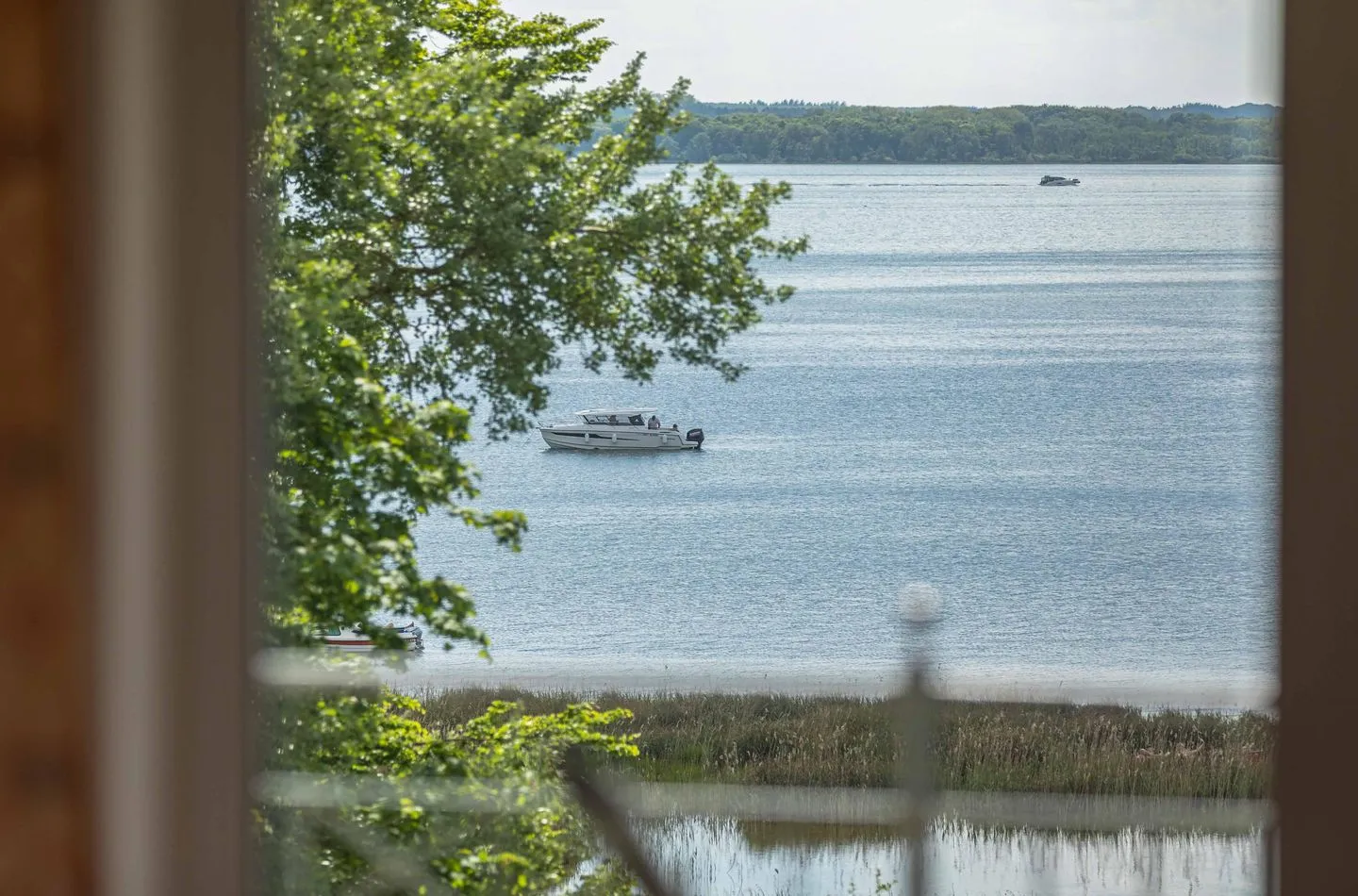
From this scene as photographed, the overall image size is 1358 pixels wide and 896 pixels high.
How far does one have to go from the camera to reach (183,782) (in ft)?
4.26

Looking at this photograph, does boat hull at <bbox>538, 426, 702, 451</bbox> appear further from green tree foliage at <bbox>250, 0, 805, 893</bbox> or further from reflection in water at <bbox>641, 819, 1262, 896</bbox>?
reflection in water at <bbox>641, 819, 1262, 896</bbox>

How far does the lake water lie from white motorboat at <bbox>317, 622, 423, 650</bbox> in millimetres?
40

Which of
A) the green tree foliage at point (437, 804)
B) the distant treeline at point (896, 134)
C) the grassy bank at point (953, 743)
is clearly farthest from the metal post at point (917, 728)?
the distant treeline at point (896, 134)

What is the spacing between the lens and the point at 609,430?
1391 millimetres

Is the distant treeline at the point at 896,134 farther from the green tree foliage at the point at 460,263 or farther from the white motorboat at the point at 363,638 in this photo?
the white motorboat at the point at 363,638

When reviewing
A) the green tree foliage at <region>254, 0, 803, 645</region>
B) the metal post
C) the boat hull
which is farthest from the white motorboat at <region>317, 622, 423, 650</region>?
the metal post

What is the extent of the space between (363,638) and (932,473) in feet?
2.31

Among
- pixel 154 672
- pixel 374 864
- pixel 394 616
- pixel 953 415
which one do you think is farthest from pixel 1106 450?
pixel 154 672

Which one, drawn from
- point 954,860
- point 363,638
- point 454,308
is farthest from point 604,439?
point 954,860

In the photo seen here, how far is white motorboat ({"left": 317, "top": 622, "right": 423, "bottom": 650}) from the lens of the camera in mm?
1403

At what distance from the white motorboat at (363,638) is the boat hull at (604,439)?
281 mm

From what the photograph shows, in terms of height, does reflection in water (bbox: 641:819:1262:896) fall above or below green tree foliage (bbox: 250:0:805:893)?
below

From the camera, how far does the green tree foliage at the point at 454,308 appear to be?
54.4 inches

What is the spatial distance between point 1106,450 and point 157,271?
107 cm
